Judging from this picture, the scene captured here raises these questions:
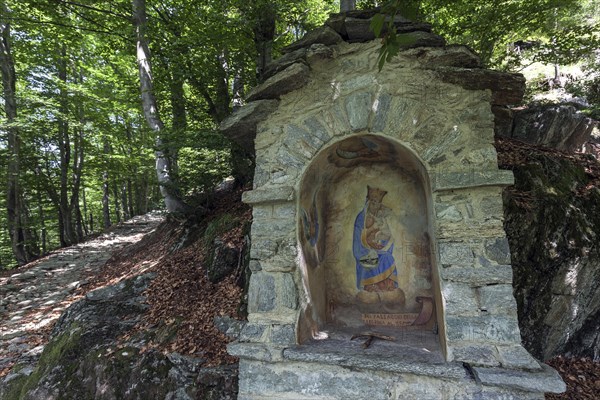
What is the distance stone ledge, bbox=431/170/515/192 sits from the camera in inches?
93.0

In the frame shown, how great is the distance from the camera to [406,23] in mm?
2766

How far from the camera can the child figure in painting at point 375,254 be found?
130 inches

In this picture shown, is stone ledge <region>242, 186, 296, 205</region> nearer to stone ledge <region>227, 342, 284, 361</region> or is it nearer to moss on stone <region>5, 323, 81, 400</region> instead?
stone ledge <region>227, 342, 284, 361</region>

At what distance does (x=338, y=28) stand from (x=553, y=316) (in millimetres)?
4004

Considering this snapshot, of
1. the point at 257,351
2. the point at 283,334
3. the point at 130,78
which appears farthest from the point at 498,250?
the point at 130,78

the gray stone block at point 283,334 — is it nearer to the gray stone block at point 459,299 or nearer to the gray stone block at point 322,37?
the gray stone block at point 459,299

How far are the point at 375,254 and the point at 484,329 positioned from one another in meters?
1.21

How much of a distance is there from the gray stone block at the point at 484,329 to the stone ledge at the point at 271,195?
5.22 feet

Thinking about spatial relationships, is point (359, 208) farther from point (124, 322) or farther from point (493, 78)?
point (124, 322)

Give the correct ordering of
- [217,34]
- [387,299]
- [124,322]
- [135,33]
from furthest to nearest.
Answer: [135,33] < [217,34] < [124,322] < [387,299]

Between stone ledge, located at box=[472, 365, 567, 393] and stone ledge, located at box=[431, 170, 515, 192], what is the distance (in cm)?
132

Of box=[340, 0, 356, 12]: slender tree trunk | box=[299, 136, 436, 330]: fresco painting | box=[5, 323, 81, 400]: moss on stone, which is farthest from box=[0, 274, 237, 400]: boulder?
box=[340, 0, 356, 12]: slender tree trunk

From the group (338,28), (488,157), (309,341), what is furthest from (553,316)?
(338,28)

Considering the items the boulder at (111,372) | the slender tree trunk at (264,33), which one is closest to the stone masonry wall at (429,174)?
the boulder at (111,372)
